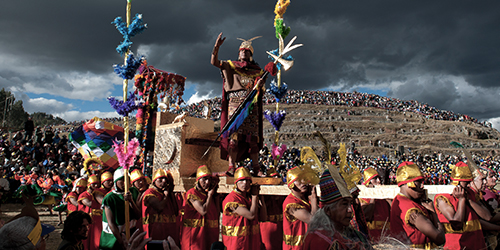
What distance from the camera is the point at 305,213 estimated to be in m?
3.53

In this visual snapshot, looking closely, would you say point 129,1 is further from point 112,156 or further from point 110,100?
point 112,156

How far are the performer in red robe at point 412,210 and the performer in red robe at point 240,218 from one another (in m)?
1.71

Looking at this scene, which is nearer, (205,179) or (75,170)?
(205,179)

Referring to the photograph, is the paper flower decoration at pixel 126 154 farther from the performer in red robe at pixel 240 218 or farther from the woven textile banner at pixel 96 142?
the woven textile banner at pixel 96 142

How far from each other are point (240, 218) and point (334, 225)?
231cm

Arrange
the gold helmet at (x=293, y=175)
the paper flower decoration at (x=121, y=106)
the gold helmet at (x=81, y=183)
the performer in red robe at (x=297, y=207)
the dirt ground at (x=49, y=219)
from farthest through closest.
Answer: the dirt ground at (x=49, y=219) < the gold helmet at (x=81, y=183) < the paper flower decoration at (x=121, y=106) < the gold helmet at (x=293, y=175) < the performer in red robe at (x=297, y=207)

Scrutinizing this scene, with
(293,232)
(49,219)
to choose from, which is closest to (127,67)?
(293,232)

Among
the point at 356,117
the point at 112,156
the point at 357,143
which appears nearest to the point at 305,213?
the point at 112,156

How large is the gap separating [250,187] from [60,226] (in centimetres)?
894

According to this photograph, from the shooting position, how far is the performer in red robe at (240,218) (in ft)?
13.6

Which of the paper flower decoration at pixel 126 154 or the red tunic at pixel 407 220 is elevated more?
the paper flower decoration at pixel 126 154

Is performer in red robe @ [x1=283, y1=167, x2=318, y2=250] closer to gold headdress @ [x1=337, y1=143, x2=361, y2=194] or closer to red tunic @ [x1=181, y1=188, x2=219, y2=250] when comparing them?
gold headdress @ [x1=337, y1=143, x2=361, y2=194]

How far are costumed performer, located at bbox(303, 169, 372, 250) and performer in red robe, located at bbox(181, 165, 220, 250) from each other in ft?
8.44

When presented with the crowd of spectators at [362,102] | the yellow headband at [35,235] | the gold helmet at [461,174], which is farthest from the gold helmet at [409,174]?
the crowd of spectators at [362,102]
